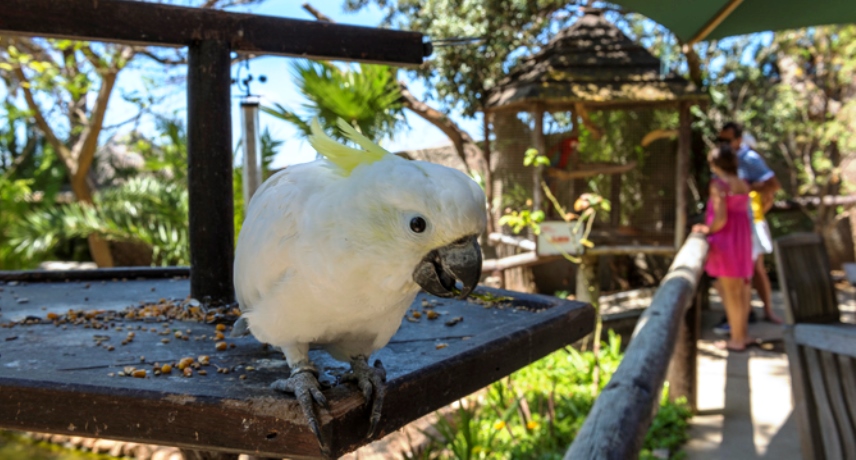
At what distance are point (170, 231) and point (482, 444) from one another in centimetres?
329

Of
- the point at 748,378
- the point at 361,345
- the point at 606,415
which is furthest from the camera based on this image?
the point at 748,378

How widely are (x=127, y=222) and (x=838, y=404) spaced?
4892mm

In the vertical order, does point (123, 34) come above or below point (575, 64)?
below

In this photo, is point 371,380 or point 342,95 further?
point 342,95

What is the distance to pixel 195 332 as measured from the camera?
1584mm

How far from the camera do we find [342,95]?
4.30 meters

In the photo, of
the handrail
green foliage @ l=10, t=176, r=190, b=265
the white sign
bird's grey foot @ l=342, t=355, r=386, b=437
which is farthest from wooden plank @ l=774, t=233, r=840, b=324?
green foliage @ l=10, t=176, r=190, b=265

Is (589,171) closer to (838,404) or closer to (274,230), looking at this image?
(838,404)

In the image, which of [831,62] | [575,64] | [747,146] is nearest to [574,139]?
[575,64]

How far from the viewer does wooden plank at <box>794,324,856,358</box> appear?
220cm

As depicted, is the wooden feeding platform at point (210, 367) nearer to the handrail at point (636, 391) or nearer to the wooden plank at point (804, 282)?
the handrail at point (636, 391)

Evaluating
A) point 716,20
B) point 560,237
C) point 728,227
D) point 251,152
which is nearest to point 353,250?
point 716,20

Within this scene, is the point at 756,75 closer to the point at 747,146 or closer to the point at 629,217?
the point at 747,146

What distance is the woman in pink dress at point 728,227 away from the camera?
3.93m
